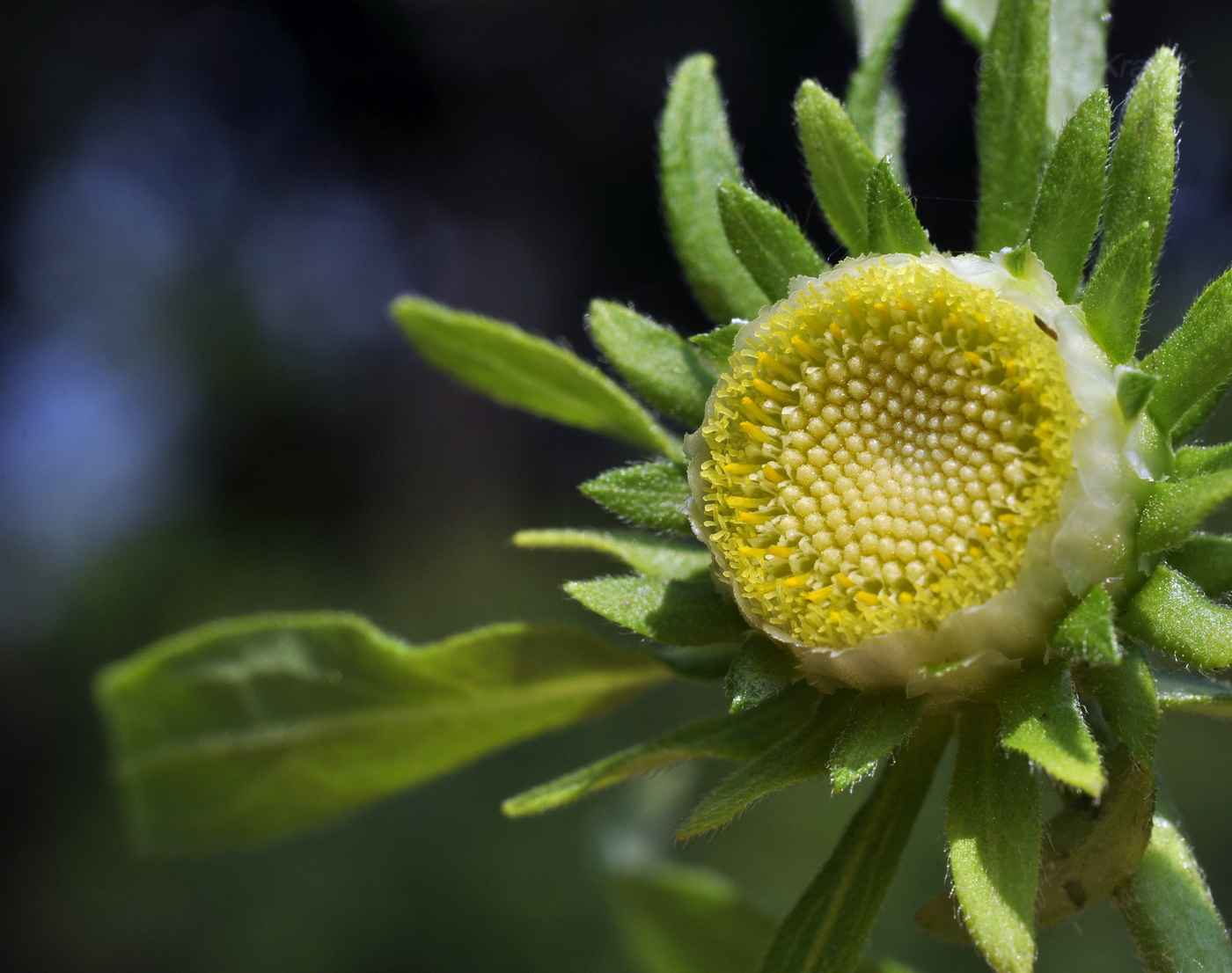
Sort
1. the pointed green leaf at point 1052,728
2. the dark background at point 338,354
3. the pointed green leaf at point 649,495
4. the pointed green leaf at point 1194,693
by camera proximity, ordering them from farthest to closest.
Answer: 1. the dark background at point 338,354
2. the pointed green leaf at point 649,495
3. the pointed green leaf at point 1194,693
4. the pointed green leaf at point 1052,728

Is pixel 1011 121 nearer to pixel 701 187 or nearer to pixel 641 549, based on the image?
pixel 701 187

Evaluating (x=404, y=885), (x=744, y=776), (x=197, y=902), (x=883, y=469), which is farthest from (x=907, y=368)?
(x=197, y=902)

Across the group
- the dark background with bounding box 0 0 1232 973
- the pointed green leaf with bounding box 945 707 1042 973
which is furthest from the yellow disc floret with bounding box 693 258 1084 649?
the dark background with bounding box 0 0 1232 973

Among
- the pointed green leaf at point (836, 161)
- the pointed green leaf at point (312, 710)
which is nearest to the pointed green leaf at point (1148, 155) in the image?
the pointed green leaf at point (836, 161)

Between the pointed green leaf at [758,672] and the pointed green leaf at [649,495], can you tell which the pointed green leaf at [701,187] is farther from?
the pointed green leaf at [758,672]

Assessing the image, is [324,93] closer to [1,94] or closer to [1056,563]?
[1,94]

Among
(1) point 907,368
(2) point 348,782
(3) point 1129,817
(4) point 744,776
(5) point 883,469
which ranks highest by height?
(1) point 907,368

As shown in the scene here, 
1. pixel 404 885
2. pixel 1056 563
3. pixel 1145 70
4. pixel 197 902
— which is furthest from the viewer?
pixel 197 902
